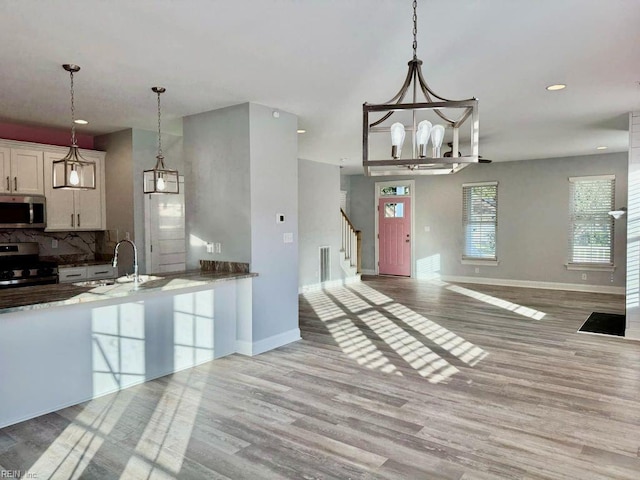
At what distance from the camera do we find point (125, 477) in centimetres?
249

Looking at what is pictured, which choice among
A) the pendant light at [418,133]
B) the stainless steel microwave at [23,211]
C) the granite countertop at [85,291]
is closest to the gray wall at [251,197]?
the granite countertop at [85,291]

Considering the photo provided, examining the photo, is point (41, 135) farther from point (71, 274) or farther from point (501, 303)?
point (501, 303)

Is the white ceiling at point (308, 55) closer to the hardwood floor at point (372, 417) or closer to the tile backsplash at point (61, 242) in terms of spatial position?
the tile backsplash at point (61, 242)

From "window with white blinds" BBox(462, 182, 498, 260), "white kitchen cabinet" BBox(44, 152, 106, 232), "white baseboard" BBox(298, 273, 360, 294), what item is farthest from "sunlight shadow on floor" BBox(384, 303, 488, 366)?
"white kitchen cabinet" BBox(44, 152, 106, 232)

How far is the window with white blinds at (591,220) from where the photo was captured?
8.80m

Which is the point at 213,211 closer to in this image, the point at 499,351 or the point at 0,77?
the point at 0,77

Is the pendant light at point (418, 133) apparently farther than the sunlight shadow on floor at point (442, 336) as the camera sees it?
No

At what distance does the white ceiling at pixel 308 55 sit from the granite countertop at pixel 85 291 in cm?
180

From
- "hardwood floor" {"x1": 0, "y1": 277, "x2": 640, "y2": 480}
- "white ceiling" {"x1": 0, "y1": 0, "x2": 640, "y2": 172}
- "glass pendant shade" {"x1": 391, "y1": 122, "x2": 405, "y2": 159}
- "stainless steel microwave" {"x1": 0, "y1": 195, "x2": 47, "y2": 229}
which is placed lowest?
"hardwood floor" {"x1": 0, "y1": 277, "x2": 640, "y2": 480}

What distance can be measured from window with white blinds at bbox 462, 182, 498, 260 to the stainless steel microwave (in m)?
8.31

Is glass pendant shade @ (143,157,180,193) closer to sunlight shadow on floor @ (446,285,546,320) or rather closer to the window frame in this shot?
sunlight shadow on floor @ (446,285,546,320)

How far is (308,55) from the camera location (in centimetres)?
342

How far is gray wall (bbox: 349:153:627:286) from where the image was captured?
29.1ft

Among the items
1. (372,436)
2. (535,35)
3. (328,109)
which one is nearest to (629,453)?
(372,436)
